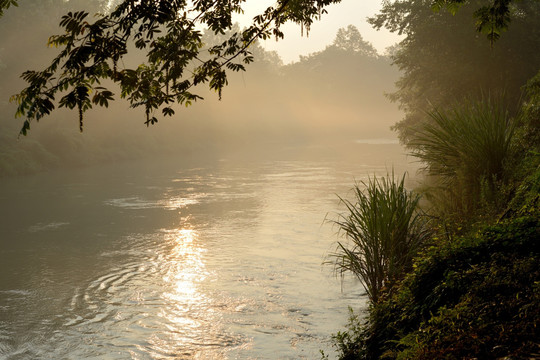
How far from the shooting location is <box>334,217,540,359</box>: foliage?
11.2 feet

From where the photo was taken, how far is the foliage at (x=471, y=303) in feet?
11.2

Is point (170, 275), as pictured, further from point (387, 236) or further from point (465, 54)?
point (465, 54)

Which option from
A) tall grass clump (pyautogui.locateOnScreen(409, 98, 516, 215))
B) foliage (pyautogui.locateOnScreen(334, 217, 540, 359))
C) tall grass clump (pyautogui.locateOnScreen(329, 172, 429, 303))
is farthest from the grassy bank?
tall grass clump (pyautogui.locateOnScreen(409, 98, 516, 215))

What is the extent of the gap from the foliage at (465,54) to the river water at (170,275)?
713 centimetres

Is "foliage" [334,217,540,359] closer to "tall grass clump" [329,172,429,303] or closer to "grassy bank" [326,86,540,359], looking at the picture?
"grassy bank" [326,86,540,359]

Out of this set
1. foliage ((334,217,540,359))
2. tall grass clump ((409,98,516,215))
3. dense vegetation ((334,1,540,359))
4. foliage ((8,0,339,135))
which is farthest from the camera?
tall grass clump ((409,98,516,215))

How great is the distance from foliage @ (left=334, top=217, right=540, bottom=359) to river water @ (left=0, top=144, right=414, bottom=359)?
11.8ft

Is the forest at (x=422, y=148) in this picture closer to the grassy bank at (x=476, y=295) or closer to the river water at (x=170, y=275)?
the grassy bank at (x=476, y=295)

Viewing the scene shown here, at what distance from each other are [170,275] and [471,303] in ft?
31.4

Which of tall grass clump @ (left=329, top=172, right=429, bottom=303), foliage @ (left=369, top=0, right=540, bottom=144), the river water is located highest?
foliage @ (left=369, top=0, right=540, bottom=144)

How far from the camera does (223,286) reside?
1162cm

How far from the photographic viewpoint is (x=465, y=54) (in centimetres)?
2466

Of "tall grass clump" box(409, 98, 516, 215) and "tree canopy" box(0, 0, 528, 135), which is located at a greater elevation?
"tree canopy" box(0, 0, 528, 135)

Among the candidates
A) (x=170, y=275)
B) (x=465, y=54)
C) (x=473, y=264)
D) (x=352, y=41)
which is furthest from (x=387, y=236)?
(x=352, y=41)
